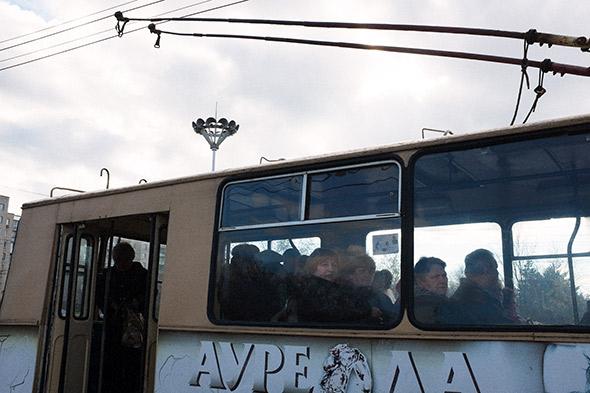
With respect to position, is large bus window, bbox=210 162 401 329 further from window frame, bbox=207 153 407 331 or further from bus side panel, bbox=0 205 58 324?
bus side panel, bbox=0 205 58 324

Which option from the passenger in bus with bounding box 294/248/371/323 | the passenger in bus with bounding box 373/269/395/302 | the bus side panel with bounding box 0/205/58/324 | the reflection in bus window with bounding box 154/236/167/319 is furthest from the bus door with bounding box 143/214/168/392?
the passenger in bus with bounding box 373/269/395/302

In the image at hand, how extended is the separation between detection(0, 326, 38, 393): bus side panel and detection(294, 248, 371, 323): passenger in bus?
9.64 feet

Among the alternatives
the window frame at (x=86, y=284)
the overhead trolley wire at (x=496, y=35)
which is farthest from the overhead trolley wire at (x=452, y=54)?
the window frame at (x=86, y=284)

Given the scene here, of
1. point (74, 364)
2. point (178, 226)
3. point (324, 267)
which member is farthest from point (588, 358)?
point (74, 364)

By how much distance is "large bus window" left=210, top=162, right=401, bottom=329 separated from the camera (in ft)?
13.9

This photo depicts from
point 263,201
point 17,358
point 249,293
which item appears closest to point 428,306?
point 249,293

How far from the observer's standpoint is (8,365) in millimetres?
6117

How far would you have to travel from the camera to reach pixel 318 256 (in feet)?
14.8

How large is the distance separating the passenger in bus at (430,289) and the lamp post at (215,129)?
12.9 meters

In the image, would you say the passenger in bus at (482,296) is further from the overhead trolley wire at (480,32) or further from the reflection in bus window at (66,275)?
the reflection in bus window at (66,275)

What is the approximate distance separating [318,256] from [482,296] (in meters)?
1.17

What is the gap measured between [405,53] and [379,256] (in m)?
1.67

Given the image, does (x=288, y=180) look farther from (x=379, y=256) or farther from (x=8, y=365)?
(x=8, y=365)

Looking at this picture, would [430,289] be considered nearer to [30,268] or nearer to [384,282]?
[384,282]
